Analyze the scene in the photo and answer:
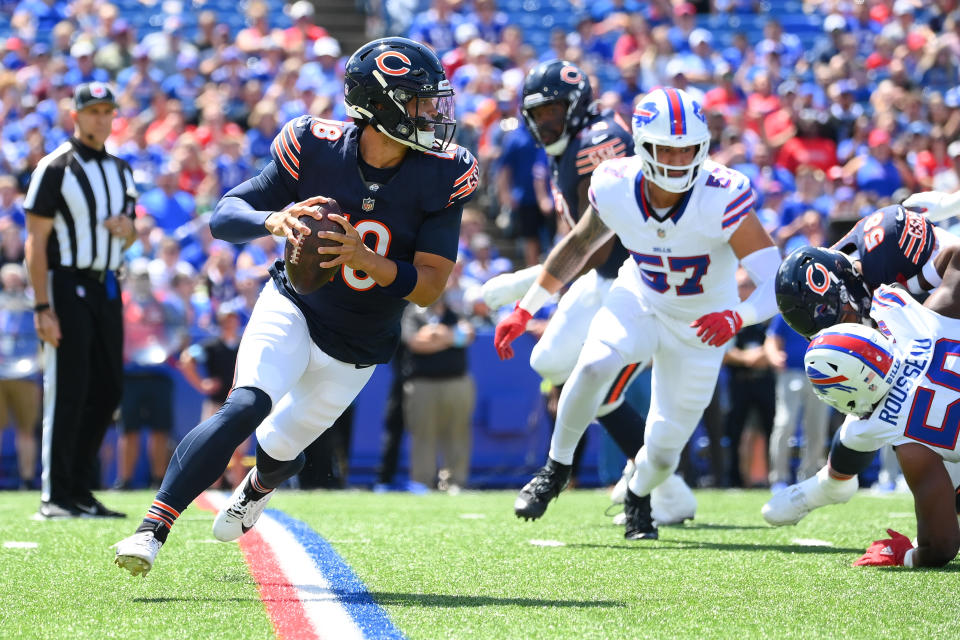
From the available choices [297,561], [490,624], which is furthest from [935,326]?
[297,561]

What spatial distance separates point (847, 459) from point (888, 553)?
39cm

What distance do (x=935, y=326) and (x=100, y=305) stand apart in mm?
3933

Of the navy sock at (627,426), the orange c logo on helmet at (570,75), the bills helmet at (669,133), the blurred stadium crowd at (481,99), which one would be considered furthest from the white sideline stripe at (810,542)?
the blurred stadium crowd at (481,99)

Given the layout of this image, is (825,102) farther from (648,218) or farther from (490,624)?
(490,624)

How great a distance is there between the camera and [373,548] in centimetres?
499

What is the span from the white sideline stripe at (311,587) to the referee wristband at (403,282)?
0.92 metres

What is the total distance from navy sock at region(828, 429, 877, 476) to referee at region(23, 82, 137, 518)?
3383 millimetres

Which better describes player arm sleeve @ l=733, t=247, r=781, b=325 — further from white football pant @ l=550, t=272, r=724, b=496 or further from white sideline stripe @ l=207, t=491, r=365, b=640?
white sideline stripe @ l=207, t=491, r=365, b=640

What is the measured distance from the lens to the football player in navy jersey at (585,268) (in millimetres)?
5941

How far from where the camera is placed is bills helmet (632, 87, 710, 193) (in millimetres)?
4926

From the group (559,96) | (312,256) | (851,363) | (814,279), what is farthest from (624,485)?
(312,256)

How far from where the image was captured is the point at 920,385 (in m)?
4.24

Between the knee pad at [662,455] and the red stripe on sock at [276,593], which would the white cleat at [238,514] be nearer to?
the red stripe on sock at [276,593]

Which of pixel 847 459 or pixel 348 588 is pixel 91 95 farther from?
pixel 847 459
